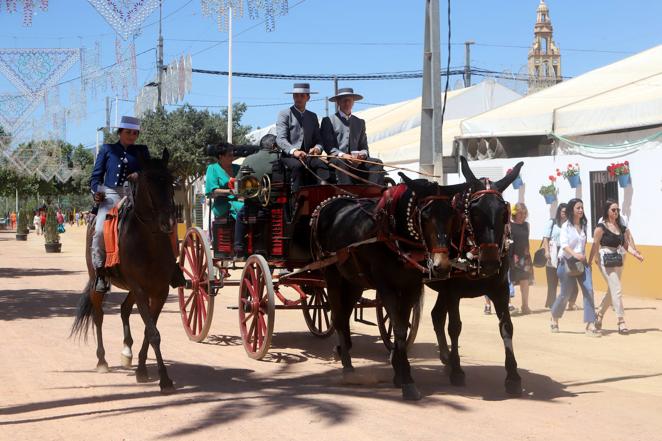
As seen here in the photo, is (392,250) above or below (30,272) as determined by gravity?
above

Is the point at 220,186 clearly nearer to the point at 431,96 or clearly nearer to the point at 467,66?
the point at 431,96

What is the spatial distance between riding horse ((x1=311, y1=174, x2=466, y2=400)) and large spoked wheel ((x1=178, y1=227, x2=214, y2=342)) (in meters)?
2.36

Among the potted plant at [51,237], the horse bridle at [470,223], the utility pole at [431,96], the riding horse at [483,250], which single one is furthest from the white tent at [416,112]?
the horse bridle at [470,223]

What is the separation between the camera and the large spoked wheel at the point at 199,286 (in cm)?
1136

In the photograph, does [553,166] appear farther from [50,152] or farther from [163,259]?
[50,152]

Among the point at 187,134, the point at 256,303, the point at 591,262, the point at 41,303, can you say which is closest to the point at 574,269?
the point at 591,262

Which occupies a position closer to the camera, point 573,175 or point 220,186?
point 220,186

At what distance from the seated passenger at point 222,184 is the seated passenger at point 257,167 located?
0.52 m

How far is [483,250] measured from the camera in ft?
25.3

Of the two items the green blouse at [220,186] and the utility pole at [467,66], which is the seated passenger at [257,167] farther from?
the utility pole at [467,66]

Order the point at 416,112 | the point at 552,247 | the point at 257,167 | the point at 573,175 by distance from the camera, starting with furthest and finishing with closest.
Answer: the point at 416,112 → the point at 573,175 → the point at 552,247 → the point at 257,167

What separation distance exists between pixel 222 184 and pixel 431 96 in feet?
13.9

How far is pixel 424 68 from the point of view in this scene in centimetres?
1445

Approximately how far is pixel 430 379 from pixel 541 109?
14648mm
